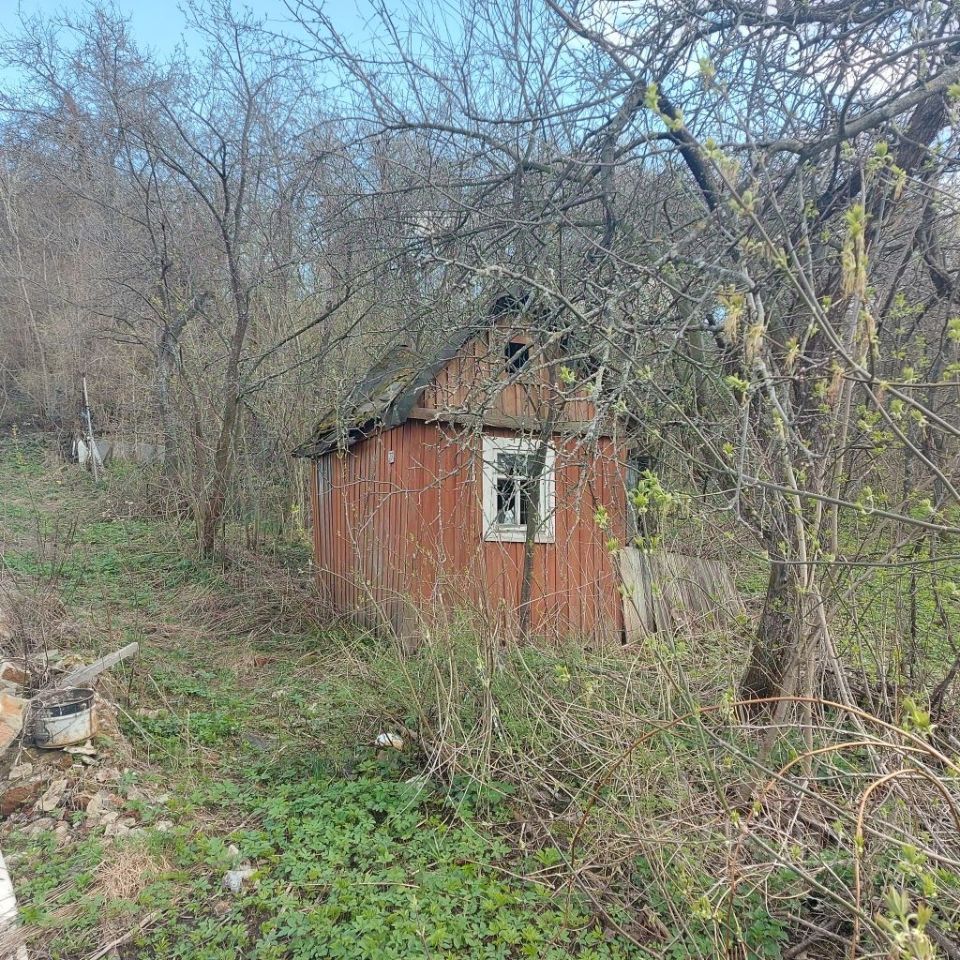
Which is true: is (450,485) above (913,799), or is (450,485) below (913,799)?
above

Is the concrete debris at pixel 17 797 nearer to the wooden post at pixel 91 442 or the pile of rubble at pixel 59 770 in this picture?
the pile of rubble at pixel 59 770

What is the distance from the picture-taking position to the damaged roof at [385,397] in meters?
6.67

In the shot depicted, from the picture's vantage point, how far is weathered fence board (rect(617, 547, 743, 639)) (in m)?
3.33

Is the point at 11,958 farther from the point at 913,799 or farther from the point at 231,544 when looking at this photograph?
the point at 231,544

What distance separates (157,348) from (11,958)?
11225 millimetres

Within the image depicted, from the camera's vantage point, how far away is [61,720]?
4199 mm

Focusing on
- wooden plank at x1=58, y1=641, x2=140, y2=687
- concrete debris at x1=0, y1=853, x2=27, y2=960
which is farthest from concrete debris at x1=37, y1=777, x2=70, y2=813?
A: wooden plank at x1=58, y1=641, x2=140, y2=687

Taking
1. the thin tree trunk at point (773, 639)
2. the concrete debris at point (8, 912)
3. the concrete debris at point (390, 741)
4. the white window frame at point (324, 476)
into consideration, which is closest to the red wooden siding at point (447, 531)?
the white window frame at point (324, 476)

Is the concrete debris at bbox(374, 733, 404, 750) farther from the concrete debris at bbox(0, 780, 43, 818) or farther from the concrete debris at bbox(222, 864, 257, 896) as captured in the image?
the concrete debris at bbox(0, 780, 43, 818)

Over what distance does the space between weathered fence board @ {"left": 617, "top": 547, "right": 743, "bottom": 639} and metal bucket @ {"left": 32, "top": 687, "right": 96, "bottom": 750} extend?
376 centimetres

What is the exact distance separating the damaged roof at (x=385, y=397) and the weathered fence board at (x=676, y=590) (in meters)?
2.77

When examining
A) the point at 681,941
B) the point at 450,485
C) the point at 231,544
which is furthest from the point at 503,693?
the point at 231,544

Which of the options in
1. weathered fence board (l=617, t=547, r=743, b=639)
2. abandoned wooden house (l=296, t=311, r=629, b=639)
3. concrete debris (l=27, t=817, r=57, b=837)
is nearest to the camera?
weathered fence board (l=617, t=547, r=743, b=639)

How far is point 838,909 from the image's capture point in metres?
2.54
